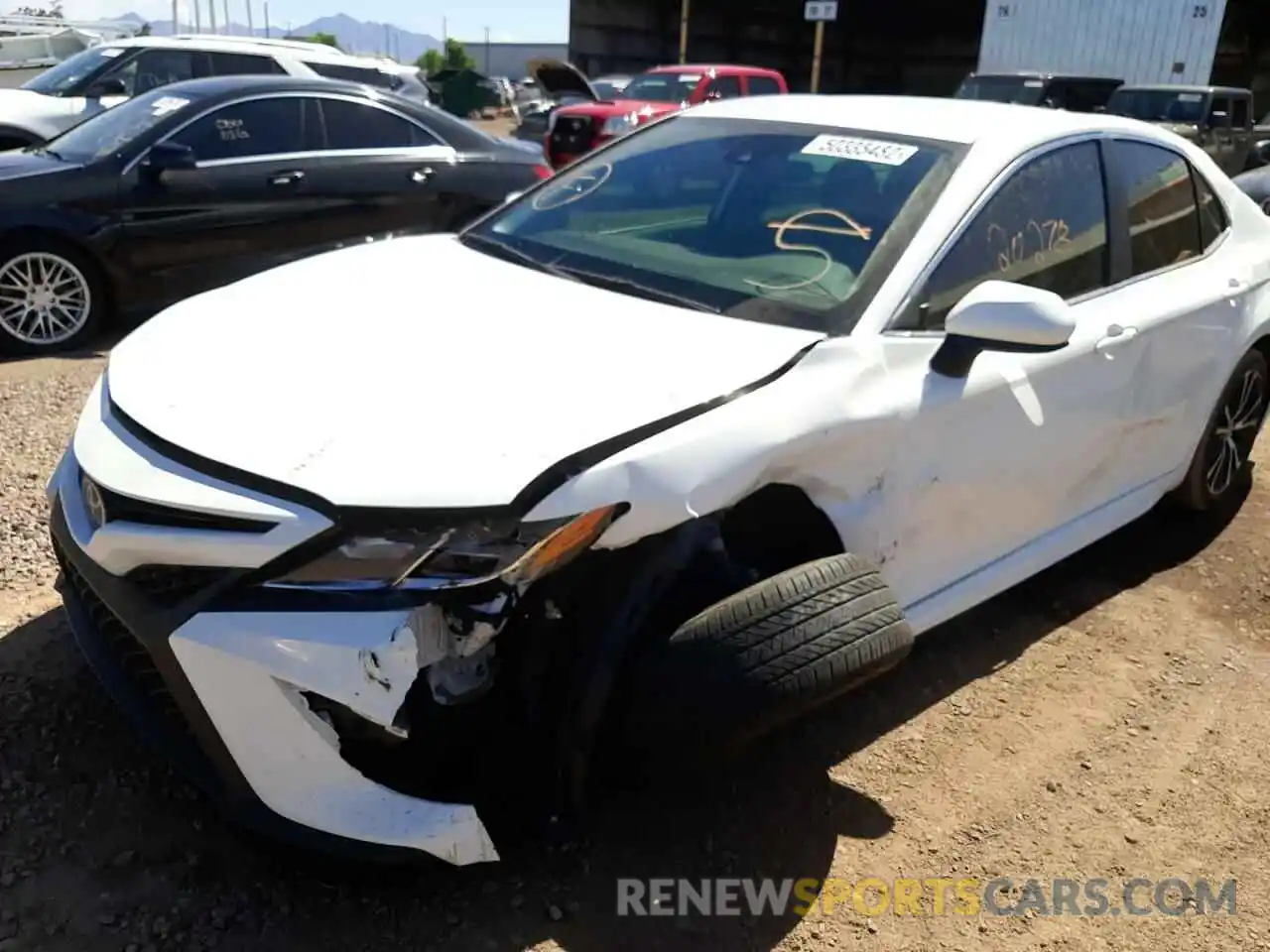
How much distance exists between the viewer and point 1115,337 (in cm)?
329

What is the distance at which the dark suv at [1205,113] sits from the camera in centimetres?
1474

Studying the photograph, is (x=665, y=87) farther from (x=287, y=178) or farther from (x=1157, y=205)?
(x=1157, y=205)

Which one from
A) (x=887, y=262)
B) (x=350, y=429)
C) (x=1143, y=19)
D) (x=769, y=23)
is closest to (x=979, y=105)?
(x=887, y=262)

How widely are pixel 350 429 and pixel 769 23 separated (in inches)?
1389

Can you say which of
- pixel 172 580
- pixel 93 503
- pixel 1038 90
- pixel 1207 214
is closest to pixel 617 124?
pixel 1038 90

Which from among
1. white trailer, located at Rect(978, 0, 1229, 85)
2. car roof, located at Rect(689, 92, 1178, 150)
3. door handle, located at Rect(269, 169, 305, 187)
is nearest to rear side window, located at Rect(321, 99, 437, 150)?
door handle, located at Rect(269, 169, 305, 187)

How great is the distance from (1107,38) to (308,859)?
76.5 ft

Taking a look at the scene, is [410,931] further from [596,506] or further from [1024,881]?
[1024,881]

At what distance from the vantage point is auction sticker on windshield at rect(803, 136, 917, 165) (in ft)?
10.1

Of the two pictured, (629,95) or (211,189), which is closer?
(211,189)

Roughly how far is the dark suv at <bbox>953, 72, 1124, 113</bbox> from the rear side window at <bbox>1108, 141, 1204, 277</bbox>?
13.4 meters

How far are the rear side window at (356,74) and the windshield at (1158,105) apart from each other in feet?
31.3

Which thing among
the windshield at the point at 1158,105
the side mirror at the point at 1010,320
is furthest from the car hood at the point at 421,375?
the windshield at the point at 1158,105

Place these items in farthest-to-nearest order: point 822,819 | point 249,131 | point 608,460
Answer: point 249,131, point 822,819, point 608,460
